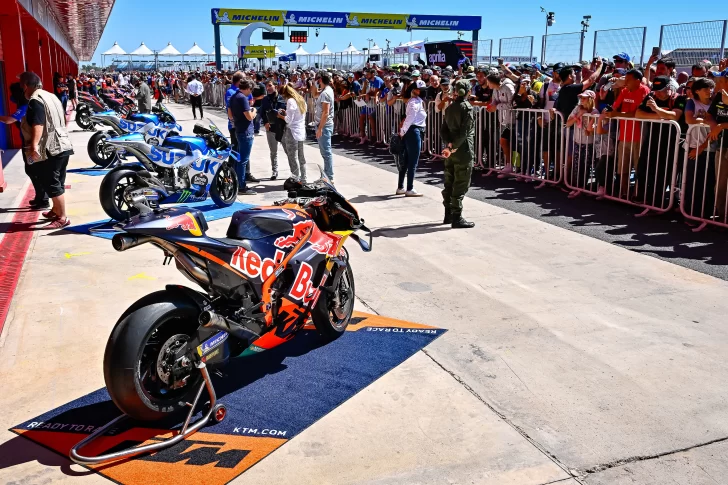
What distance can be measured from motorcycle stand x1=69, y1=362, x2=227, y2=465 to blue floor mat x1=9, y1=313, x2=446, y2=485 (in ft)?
0.13

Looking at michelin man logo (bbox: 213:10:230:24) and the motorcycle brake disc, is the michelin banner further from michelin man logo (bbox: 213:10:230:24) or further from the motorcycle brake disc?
the motorcycle brake disc

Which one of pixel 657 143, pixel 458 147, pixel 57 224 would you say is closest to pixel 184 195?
pixel 57 224

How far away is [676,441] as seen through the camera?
3.67m

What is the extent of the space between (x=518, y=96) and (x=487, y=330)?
7355mm

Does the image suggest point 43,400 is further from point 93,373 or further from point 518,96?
point 518,96

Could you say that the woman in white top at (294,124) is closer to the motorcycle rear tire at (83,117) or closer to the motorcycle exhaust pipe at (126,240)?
the motorcycle exhaust pipe at (126,240)

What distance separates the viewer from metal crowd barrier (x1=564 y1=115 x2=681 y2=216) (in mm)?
8977

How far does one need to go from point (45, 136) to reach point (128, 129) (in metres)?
4.03

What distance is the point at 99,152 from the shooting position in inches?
577

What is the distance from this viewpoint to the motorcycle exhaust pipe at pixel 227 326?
3.72 metres

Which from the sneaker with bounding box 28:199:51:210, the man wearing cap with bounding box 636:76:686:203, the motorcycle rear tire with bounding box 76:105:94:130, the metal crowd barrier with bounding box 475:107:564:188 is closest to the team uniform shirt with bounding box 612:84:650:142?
the man wearing cap with bounding box 636:76:686:203

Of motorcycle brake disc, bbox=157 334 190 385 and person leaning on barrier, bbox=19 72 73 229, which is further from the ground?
person leaning on barrier, bbox=19 72 73 229

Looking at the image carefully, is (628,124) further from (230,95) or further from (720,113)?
(230,95)

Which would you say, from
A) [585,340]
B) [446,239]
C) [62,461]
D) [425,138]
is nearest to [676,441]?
[585,340]
